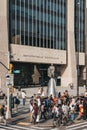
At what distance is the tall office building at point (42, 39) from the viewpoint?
2810 inches

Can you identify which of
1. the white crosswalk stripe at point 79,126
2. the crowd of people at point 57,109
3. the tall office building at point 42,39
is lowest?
the white crosswalk stripe at point 79,126

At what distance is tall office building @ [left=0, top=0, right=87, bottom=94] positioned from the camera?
234 ft

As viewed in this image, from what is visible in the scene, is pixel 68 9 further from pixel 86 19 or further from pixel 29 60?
pixel 29 60

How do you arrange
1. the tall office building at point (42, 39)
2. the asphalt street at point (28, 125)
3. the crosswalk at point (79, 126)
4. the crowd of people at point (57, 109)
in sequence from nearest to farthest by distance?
the crosswalk at point (79, 126) < the asphalt street at point (28, 125) < the crowd of people at point (57, 109) < the tall office building at point (42, 39)

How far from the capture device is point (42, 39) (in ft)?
258

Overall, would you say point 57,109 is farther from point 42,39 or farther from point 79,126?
point 42,39

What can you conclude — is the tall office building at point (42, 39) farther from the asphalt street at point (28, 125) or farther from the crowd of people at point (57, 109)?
the asphalt street at point (28, 125)

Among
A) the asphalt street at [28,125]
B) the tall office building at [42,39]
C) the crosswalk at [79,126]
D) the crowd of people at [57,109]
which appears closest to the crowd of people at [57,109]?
the crowd of people at [57,109]

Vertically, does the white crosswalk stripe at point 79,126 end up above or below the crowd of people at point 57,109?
below

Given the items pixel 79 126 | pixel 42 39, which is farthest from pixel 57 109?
pixel 42 39

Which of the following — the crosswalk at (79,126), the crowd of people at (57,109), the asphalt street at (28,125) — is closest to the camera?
the crosswalk at (79,126)

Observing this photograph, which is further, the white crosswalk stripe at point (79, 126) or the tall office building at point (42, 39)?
the tall office building at point (42, 39)

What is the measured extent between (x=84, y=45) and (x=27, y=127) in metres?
60.5

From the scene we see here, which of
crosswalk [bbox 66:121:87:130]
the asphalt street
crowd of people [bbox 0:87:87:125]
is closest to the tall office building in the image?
crowd of people [bbox 0:87:87:125]
